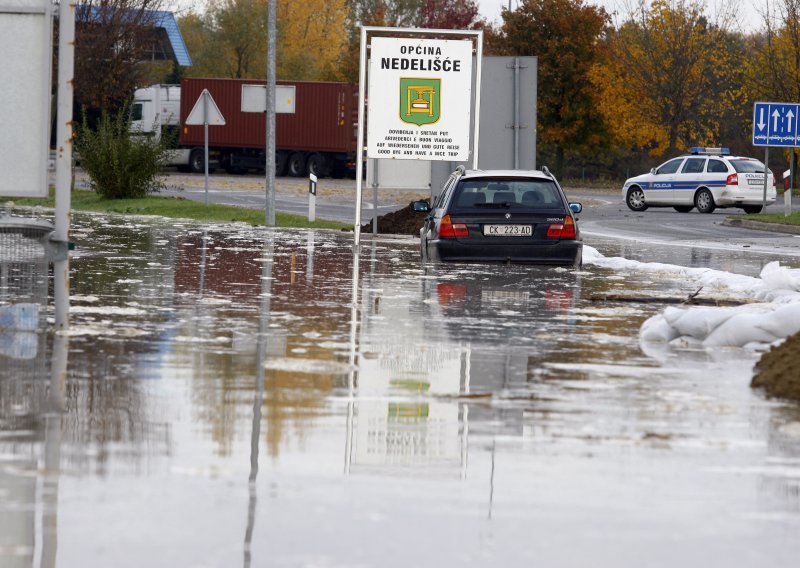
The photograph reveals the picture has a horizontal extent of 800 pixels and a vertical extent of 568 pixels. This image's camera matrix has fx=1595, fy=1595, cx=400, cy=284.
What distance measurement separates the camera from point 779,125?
125ft

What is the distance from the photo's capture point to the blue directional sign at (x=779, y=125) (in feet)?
124

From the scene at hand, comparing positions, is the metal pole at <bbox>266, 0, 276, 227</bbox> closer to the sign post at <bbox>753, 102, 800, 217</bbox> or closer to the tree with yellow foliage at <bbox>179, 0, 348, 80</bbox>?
the sign post at <bbox>753, 102, 800, 217</bbox>

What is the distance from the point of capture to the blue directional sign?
1491 inches

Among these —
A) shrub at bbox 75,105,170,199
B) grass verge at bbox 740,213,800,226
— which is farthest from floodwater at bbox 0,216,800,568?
shrub at bbox 75,105,170,199

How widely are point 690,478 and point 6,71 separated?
728cm

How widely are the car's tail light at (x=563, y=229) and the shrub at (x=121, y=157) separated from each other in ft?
72.6

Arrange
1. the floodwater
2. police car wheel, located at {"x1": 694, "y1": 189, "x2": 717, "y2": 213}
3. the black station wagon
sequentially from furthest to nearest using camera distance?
police car wheel, located at {"x1": 694, "y1": 189, "x2": 717, "y2": 213}, the black station wagon, the floodwater

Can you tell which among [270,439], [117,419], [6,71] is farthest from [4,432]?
[6,71]

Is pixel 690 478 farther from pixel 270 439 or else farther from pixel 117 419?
pixel 117 419

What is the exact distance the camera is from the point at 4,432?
299 inches

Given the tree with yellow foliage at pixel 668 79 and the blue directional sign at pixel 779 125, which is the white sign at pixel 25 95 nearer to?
the blue directional sign at pixel 779 125

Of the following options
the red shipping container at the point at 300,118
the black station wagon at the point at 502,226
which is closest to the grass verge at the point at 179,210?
the black station wagon at the point at 502,226

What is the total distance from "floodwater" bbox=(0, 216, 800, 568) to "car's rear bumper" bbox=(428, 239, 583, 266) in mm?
4090

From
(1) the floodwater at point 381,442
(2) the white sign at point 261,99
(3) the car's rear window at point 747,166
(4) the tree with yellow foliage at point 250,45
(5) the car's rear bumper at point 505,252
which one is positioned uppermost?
A: (4) the tree with yellow foliage at point 250,45
